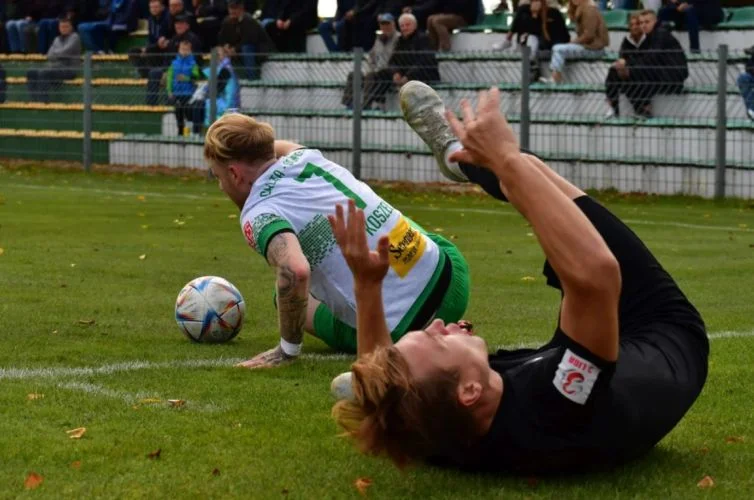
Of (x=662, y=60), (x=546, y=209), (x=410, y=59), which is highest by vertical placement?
(x=546, y=209)

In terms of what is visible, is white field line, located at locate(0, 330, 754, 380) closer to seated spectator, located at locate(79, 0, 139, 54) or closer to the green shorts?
the green shorts

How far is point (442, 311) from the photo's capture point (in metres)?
7.16

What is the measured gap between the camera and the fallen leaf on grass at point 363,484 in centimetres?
465

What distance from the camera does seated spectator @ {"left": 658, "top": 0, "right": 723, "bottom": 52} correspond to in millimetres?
21500

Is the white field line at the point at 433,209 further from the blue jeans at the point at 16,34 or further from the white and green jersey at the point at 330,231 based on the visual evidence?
the blue jeans at the point at 16,34

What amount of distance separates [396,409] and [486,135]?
2.92 ft

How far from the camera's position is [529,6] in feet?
75.5

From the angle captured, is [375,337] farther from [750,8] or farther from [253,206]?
[750,8]

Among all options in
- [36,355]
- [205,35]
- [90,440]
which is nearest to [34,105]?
[205,35]

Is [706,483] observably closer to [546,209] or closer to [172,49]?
[546,209]

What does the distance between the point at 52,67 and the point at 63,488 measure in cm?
2615

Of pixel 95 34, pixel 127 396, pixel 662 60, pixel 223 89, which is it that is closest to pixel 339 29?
pixel 223 89

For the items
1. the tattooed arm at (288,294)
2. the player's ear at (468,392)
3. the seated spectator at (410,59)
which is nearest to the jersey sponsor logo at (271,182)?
the tattooed arm at (288,294)

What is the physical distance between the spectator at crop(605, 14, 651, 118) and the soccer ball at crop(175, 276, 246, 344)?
1335cm
